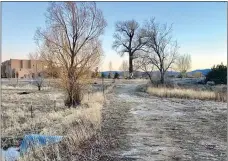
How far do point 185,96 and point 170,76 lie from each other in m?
17.8

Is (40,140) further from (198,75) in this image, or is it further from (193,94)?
(198,75)

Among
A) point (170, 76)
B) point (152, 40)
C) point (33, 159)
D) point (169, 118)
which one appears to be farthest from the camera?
point (170, 76)

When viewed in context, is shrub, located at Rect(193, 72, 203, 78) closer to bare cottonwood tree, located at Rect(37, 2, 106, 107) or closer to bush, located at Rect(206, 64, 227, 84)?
bush, located at Rect(206, 64, 227, 84)

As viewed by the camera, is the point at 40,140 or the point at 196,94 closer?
the point at 40,140

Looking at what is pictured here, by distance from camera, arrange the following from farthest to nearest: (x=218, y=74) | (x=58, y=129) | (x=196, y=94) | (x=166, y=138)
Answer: (x=218, y=74) < (x=196, y=94) < (x=58, y=129) < (x=166, y=138)

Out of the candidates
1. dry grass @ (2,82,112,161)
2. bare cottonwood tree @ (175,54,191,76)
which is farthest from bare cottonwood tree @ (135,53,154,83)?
dry grass @ (2,82,112,161)

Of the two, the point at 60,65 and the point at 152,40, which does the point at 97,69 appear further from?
the point at 152,40

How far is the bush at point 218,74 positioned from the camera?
28.3m

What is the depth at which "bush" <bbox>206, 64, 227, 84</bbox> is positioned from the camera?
2834 cm

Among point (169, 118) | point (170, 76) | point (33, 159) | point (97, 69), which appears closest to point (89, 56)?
point (97, 69)

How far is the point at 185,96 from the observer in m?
22.2

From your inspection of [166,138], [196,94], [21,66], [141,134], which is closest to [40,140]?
[141,134]

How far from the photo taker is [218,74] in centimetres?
2880

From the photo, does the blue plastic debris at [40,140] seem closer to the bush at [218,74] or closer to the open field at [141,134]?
the open field at [141,134]
